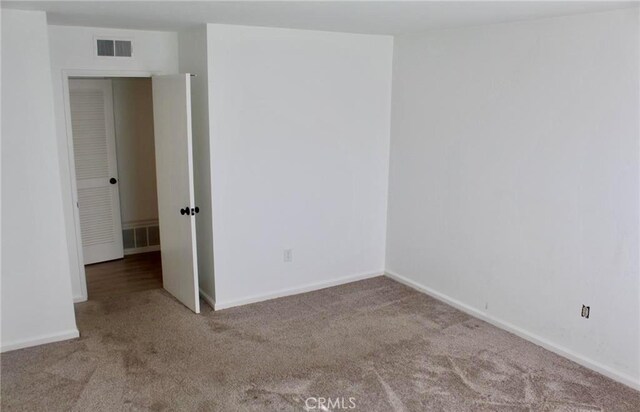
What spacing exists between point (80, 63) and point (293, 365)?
9.61ft

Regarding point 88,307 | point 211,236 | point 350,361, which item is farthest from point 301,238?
point 88,307

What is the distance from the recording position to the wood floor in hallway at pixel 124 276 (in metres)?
4.88

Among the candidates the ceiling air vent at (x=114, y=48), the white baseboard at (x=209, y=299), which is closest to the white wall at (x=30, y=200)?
the ceiling air vent at (x=114, y=48)

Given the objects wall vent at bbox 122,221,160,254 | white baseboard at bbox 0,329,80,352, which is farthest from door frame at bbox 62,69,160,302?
wall vent at bbox 122,221,160,254

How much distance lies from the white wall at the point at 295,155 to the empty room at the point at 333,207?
A: 19 millimetres

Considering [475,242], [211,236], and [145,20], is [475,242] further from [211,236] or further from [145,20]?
[145,20]

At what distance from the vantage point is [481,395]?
3199 mm

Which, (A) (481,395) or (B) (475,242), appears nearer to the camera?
(A) (481,395)

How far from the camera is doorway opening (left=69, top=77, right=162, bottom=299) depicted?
17.4 ft

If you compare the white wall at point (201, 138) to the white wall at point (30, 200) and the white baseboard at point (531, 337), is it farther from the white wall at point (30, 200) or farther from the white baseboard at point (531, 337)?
the white baseboard at point (531, 337)

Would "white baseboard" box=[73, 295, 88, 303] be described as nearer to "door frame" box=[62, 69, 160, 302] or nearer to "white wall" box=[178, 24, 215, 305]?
"door frame" box=[62, 69, 160, 302]

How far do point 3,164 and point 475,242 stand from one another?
3508 millimetres

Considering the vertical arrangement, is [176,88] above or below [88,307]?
above

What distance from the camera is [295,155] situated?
15.0 feet
